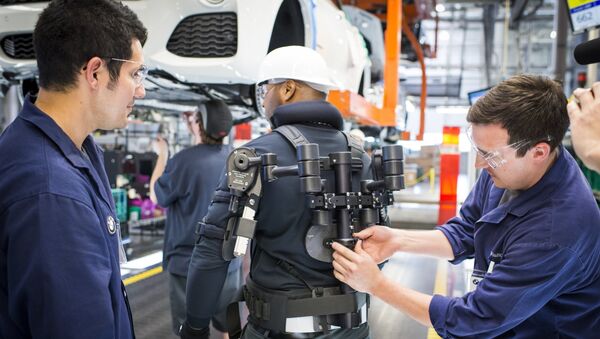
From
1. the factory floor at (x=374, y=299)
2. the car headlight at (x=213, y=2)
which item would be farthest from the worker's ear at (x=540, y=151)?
the car headlight at (x=213, y=2)

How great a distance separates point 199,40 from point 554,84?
2.39 m

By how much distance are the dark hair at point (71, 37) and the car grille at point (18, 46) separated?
2.69 meters

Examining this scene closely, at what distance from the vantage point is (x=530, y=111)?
146cm

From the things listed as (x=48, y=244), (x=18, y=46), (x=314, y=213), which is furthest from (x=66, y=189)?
(x=18, y=46)

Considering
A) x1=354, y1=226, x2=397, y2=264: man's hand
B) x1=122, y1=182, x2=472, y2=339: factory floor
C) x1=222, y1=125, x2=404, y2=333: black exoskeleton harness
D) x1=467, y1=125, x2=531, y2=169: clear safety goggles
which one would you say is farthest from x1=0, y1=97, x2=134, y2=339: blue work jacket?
x1=122, y1=182, x2=472, y2=339: factory floor

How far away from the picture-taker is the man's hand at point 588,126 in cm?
116

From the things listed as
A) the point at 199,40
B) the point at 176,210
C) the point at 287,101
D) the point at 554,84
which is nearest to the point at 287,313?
the point at 287,101

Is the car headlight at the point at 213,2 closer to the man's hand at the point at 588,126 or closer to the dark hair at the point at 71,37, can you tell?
the dark hair at the point at 71,37

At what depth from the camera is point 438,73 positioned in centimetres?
2341

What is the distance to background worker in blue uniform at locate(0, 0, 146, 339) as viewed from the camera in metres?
1.06

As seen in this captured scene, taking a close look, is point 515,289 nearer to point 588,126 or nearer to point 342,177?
point 588,126

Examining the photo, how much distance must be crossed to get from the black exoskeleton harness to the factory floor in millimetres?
1541

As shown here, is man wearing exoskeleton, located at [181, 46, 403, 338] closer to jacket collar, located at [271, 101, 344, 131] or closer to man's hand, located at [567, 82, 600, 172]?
jacket collar, located at [271, 101, 344, 131]

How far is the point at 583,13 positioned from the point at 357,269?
13.3 feet
